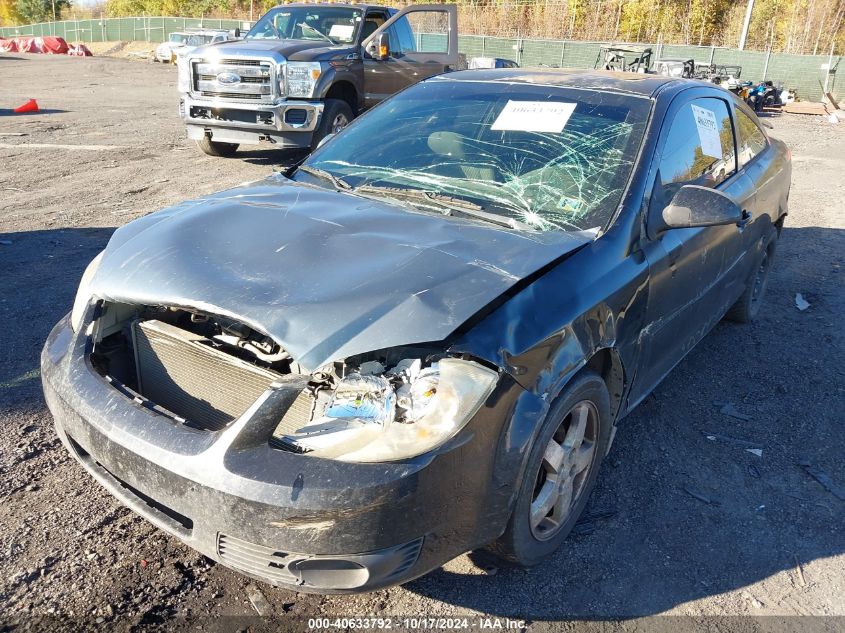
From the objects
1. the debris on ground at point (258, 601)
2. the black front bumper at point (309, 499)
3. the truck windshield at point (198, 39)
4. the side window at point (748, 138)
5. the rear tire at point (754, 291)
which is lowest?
the debris on ground at point (258, 601)

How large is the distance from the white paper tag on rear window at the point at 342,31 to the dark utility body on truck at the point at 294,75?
0.05 ft

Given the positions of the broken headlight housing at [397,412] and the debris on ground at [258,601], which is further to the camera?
the debris on ground at [258,601]

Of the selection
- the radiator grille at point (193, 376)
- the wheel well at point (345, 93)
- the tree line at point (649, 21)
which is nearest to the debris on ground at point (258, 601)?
the radiator grille at point (193, 376)

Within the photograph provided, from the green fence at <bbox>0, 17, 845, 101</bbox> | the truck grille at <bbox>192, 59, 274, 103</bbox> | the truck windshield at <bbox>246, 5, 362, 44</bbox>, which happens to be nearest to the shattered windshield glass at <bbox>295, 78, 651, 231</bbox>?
the truck grille at <bbox>192, 59, 274, 103</bbox>

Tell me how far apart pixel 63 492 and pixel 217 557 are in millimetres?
1207

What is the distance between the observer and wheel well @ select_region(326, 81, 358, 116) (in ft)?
30.6

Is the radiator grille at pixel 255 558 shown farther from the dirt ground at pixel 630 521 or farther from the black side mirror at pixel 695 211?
the black side mirror at pixel 695 211

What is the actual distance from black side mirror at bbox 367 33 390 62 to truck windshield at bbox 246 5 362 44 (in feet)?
0.99

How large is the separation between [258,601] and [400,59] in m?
9.26

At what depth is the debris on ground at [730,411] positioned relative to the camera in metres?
3.75

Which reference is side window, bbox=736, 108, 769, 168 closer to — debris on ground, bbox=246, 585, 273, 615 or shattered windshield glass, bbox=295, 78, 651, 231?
shattered windshield glass, bbox=295, 78, 651, 231

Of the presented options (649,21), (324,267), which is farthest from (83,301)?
(649,21)

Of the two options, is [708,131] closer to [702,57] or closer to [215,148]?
[215,148]

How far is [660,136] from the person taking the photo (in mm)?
3109
